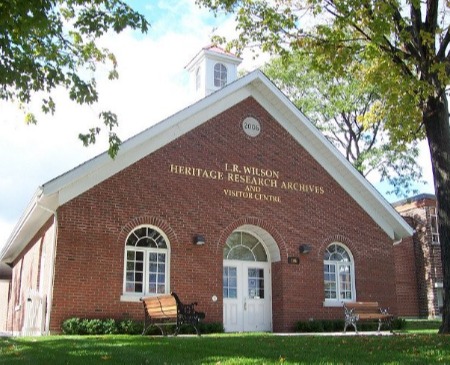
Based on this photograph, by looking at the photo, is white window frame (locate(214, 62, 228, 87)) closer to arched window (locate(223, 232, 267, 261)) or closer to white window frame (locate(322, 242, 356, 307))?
arched window (locate(223, 232, 267, 261))

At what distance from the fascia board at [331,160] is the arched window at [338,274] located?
1932 mm

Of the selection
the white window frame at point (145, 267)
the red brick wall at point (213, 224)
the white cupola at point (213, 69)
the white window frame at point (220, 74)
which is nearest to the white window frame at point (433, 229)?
the red brick wall at point (213, 224)

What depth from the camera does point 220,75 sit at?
22.8 metres

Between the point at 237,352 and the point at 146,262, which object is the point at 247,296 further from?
the point at 237,352

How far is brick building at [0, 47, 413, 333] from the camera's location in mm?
15086

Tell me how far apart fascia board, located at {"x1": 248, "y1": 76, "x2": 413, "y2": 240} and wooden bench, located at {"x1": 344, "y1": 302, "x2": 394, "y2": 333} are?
434 centimetres

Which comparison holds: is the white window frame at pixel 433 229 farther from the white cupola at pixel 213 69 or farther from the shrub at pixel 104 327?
the shrub at pixel 104 327

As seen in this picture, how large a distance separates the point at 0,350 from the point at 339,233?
12327 mm

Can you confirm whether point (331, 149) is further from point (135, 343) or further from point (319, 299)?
point (135, 343)

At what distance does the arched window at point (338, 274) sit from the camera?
18672 mm

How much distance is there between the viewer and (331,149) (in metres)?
19.2

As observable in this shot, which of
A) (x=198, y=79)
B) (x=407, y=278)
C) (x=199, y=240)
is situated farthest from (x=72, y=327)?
(x=407, y=278)

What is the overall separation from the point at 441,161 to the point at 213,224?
22.5 ft

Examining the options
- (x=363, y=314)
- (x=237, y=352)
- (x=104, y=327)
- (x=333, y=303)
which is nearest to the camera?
(x=237, y=352)
